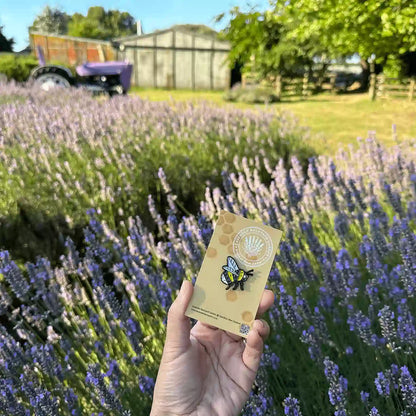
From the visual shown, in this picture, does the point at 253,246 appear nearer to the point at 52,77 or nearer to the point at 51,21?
the point at 52,77

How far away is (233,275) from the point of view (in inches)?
45.3

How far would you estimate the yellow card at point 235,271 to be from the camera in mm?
1144

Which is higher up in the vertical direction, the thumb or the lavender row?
the thumb

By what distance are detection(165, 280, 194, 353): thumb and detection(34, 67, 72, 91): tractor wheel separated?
13.5m

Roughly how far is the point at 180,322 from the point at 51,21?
78.4 meters

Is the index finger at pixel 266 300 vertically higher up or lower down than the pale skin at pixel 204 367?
higher up

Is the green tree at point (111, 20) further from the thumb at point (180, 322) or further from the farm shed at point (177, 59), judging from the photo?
the thumb at point (180, 322)

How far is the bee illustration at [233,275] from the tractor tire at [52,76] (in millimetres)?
13555

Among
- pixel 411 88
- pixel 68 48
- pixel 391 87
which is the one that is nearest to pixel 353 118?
pixel 411 88

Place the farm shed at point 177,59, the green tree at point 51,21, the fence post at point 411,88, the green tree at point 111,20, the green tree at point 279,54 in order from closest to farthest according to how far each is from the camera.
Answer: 1. the fence post at point 411,88
2. the green tree at point 279,54
3. the farm shed at point 177,59
4. the green tree at point 51,21
5. the green tree at point 111,20

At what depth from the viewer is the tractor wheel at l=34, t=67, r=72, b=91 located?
13.8 m

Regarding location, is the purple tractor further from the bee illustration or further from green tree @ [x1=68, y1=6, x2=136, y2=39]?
green tree @ [x1=68, y1=6, x2=136, y2=39]

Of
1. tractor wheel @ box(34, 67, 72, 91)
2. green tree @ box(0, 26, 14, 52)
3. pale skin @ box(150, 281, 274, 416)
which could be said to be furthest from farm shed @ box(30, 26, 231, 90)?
pale skin @ box(150, 281, 274, 416)

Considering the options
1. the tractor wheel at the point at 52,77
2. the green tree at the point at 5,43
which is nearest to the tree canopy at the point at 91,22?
the green tree at the point at 5,43
